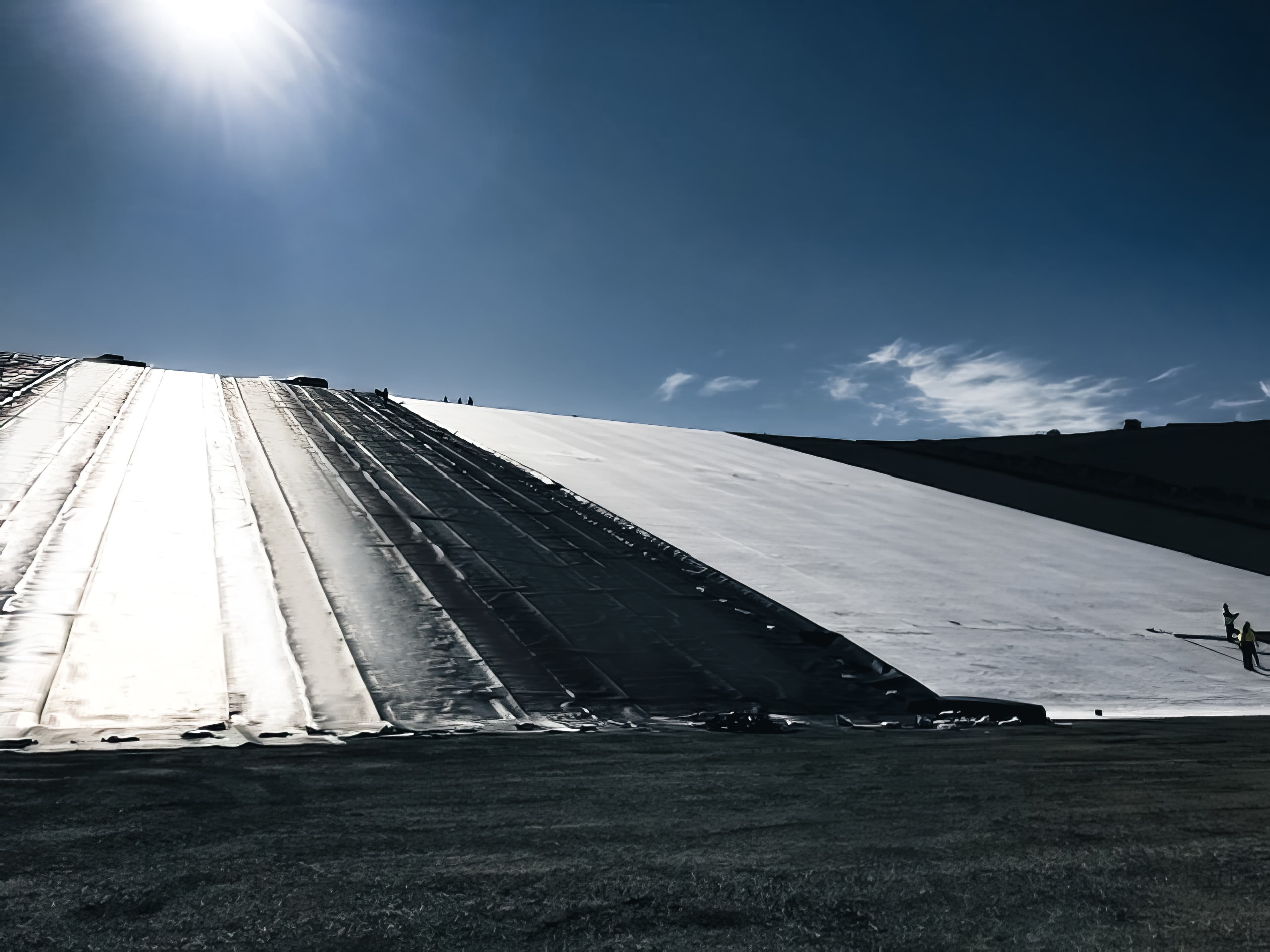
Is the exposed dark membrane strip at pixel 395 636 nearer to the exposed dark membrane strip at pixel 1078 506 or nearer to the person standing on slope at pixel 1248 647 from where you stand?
the person standing on slope at pixel 1248 647

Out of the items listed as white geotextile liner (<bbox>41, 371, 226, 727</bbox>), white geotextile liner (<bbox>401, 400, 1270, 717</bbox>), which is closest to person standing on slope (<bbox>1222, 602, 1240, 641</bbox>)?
white geotextile liner (<bbox>401, 400, 1270, 717</bbox>)

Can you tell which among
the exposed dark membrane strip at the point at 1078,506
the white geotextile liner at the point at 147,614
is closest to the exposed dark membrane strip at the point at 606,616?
the white geotextile liner at the point at 147,614

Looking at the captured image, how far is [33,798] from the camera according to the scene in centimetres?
276

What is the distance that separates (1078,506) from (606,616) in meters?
12.3

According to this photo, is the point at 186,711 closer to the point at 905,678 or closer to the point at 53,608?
the point at 53,608

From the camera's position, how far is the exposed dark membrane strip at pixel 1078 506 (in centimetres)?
1280

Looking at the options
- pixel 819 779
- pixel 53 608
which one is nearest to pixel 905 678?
pixel 819 779

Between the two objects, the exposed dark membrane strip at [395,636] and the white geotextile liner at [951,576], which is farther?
the white geotextile liner at [951,576]

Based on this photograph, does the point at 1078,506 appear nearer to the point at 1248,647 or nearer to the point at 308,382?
the point at 1248,647

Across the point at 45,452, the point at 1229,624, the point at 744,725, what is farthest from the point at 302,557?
the point at 1229,624

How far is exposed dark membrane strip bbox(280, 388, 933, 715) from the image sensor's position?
5426 millimetres

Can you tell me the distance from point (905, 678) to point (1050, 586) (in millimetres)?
4216

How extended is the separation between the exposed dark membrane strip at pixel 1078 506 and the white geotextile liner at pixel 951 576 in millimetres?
705

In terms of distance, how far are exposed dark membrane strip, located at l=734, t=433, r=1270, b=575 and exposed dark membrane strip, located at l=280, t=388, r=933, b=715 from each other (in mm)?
8495
